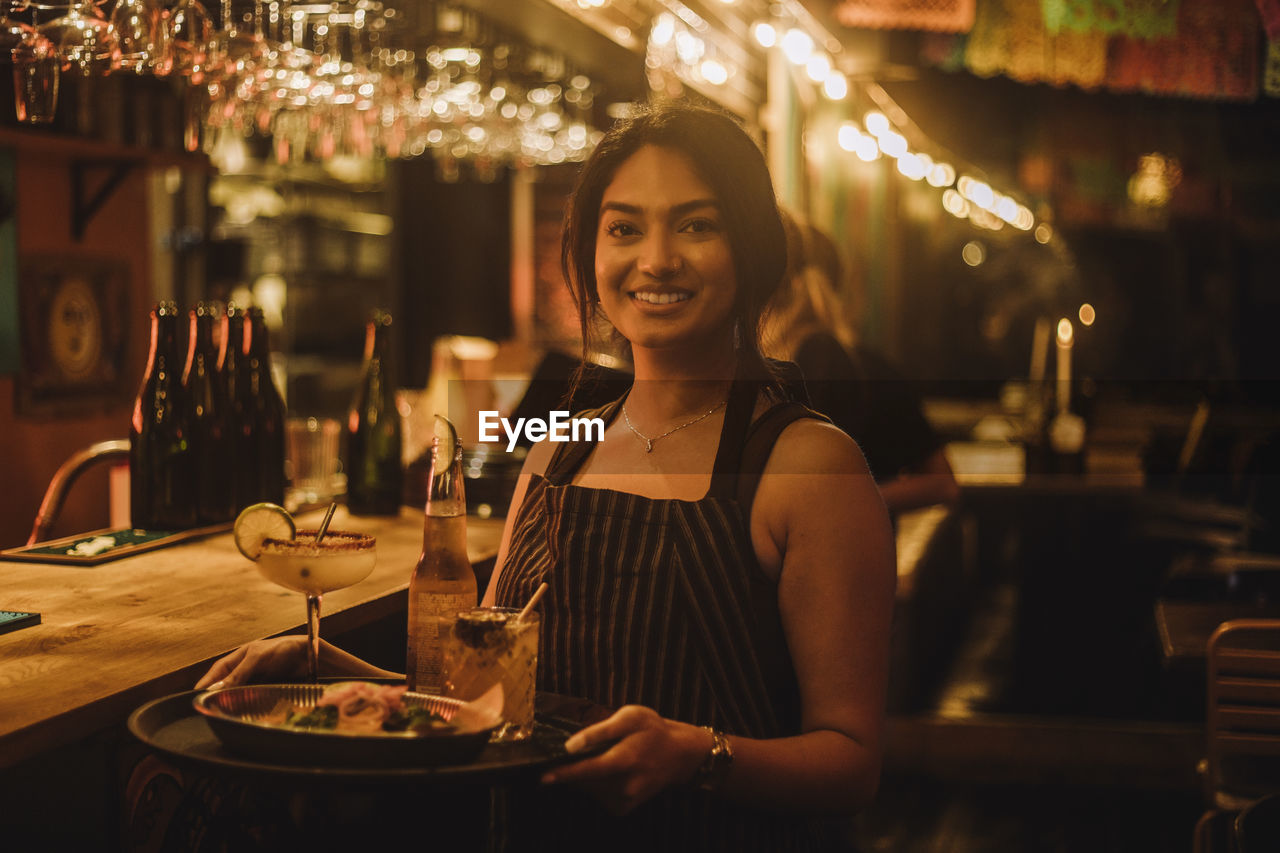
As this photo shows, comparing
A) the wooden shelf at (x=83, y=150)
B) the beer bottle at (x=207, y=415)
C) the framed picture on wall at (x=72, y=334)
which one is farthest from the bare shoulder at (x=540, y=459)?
the framed picture on wall at (x=72, y=334)

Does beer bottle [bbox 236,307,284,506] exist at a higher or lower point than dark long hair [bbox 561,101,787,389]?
lower

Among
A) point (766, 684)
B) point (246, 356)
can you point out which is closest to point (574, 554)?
point (766, 684)

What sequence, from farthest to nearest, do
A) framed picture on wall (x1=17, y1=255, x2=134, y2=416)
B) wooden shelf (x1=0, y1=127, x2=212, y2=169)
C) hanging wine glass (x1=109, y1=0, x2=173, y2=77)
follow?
1. framed picture on wall (x1=17, y1=255, x2=134, y2=416)
2. wooden shelf (x1=0, y1=127, x2=212, y2=169)
3. hanging wine glass (x1=109, y1=0, x2=173, y2=77)

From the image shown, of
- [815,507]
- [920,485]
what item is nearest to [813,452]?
[815,507]

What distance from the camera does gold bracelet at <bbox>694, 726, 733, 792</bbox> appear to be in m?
1.27

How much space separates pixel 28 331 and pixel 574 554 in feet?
11.1

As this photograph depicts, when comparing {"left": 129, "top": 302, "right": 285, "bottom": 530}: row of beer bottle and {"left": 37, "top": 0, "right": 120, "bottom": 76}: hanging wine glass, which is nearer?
{"left": 37, "top": 0, "right": 120, "bottom": 76}: hanging wine glass

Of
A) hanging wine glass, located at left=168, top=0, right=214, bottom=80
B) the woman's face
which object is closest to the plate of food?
the woman's face

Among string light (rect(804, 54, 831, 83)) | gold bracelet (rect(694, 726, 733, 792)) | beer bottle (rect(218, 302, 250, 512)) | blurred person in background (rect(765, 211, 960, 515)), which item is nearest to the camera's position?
gold bracelet (rect(694, 726, 733, 792))

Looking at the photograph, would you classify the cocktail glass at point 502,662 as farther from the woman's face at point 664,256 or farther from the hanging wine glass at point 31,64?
the hanging wine glass at point 31,64

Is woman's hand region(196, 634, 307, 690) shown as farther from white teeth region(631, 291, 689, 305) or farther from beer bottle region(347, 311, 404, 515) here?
beer bottle region(347, 311, 404, 515)

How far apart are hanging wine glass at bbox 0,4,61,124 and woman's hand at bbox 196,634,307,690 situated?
4.08ft

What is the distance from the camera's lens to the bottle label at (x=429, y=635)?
1451 millimetres

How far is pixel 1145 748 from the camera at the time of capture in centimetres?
427
